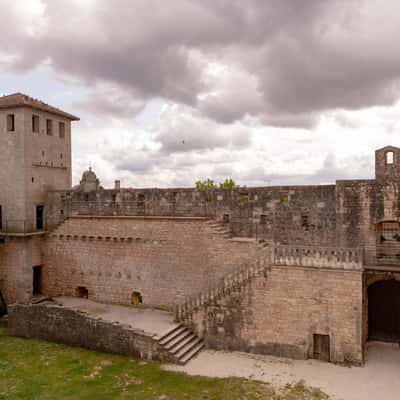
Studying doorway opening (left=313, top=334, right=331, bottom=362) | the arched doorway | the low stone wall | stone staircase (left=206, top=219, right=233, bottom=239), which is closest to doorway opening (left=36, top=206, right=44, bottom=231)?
the low stone wall

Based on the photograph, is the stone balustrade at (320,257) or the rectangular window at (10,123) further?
the rectangular window at (10,123)

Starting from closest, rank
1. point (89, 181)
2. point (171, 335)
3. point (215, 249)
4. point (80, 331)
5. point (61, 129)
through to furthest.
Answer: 1. point (171, 335)
2. point (80, 331)
3. point (215, 249)
4. point (61, 129)
5. point (89, 181)

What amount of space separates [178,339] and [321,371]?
609cm

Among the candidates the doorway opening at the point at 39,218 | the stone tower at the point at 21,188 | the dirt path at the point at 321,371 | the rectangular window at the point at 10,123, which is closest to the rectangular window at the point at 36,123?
the stone tower at the point at 21,188

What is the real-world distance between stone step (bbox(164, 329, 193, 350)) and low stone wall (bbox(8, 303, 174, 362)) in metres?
0.35

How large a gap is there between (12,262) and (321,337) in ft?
57.6

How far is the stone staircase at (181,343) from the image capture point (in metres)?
16.2

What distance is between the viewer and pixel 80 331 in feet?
59.7

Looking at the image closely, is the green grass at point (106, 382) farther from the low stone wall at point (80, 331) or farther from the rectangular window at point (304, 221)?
the rectangular window at point (304, 221)

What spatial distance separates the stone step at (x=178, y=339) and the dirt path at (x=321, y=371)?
940mm

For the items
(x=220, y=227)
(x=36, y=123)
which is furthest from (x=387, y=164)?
(x=36, y=123)

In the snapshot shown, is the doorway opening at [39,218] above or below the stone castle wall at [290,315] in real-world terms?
above

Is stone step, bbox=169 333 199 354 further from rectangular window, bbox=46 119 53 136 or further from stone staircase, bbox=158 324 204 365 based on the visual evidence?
rectangular window, bbox=46 119 53 136

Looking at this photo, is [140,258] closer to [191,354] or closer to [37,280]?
[191,354]
